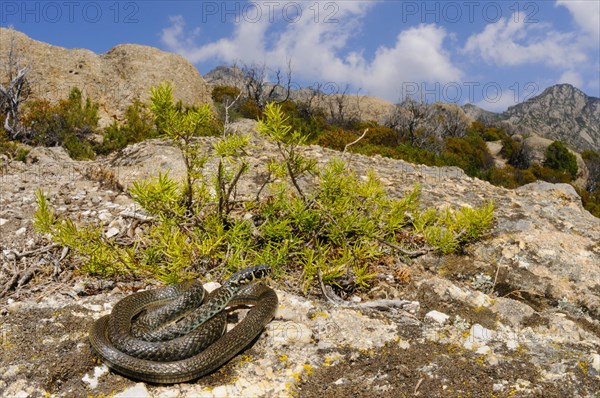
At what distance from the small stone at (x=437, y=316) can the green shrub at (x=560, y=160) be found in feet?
119

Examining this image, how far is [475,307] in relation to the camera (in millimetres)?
4062

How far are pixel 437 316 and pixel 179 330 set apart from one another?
6.79ft

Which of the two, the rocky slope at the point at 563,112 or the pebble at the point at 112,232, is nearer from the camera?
the pebble at the point at 112,232

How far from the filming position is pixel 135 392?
Answer: 284 cm

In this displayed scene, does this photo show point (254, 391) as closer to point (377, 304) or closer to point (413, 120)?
point (377, 304)

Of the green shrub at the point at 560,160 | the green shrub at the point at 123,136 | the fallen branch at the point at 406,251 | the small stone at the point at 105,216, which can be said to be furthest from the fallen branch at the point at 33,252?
the green shrub at the point at 560,160

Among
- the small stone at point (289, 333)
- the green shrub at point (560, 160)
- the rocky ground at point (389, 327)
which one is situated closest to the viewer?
the rocky ground at point (389, 327)

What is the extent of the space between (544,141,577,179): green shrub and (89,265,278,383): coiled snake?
37335 millimetres

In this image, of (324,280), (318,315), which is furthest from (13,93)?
(318,315)

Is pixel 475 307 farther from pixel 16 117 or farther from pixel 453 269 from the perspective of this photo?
pixel 16 117

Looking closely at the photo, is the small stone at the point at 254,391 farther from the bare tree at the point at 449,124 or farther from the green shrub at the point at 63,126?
the bare tree at the point at 449,124

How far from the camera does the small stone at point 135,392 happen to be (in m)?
2.82

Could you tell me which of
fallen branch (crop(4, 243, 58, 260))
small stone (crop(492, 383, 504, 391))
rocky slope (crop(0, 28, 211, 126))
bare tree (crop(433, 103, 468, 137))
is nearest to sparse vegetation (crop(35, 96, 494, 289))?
fallen branch (crop(4, 243, 58, 260))

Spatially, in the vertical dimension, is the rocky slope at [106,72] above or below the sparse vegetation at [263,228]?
above
